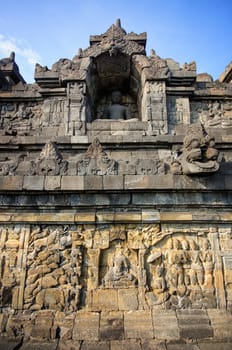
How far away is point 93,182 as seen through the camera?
21.2 feet

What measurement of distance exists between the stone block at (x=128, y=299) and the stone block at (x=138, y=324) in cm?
11

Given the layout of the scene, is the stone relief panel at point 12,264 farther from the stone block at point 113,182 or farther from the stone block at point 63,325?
the stone block at point 113,182

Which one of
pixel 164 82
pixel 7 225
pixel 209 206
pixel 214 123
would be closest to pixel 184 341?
pixel 209 206

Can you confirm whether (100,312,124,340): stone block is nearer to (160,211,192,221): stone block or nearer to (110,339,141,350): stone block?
(110,339,141,350): stone block

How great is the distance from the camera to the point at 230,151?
11766mm

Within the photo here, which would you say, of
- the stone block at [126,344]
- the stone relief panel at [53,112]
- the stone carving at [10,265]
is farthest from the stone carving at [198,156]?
the stone relief panel at [53,112]

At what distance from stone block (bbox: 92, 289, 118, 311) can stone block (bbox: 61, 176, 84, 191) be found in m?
2.31

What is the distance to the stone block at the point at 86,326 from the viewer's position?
5.46 metres

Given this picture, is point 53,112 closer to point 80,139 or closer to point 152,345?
point 80,139

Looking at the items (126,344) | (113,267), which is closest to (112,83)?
(113,267)

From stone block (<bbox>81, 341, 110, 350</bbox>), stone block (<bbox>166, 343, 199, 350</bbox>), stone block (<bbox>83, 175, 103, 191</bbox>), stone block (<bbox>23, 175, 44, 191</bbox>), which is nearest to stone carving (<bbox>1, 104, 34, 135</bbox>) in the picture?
stone block (<bbox>23, 175, 44, 191</bbox>)

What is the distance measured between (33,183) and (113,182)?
73.4 inches

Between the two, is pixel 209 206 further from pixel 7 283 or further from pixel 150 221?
pixel 7 283

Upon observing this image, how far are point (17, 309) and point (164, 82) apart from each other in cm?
1144
